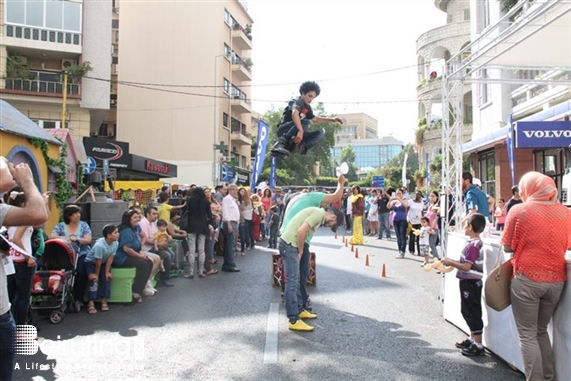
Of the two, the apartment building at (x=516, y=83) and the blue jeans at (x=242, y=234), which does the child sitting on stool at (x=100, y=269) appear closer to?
the blue jeans at (x=242, y=234)

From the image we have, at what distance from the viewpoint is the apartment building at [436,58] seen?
30.4m

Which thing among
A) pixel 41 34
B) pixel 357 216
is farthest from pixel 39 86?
pixel 357 216

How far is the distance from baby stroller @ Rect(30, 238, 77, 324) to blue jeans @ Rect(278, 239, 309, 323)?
3.09 metres

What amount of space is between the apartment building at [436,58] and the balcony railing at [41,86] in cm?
2249

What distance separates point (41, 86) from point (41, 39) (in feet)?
9.45

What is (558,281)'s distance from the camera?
12.6 ft

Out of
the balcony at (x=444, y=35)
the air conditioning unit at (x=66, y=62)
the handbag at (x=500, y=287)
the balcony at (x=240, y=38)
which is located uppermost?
the balcony at (x=240, y=38)

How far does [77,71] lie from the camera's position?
29141 millimetres

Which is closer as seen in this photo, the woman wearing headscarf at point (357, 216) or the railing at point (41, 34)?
the woman wearing headscarf at point (357, 216)

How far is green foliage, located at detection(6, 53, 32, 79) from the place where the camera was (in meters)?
28.6

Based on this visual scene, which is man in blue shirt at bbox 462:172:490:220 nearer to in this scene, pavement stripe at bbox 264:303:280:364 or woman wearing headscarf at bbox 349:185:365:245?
pavement stripe at bbox 264:303:280:364

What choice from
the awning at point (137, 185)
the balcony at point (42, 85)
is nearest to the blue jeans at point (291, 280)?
the awning at point (137, 185)

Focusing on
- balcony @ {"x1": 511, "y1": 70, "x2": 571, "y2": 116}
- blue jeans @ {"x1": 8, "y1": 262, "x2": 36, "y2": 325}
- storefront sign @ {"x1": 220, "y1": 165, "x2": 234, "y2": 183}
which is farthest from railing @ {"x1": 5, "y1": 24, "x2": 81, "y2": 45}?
blue jeans @ {"x1": 8, "y1": 262, "x2": 36, "y2": 325}

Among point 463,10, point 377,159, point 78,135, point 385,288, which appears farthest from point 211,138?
point 377,159
